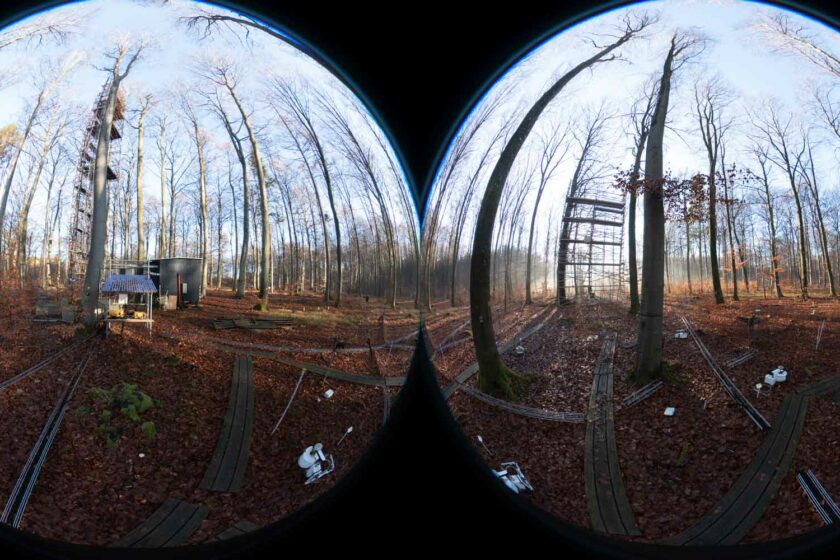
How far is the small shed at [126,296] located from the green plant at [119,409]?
38 centimetres

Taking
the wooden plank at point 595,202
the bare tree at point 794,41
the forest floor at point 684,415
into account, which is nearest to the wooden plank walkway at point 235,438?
the forest floor at point 684,415

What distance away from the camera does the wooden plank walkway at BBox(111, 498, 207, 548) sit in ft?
8.12

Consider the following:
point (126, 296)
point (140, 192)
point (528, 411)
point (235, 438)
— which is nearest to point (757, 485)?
point (528, 411)

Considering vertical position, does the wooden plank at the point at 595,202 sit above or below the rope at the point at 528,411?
above

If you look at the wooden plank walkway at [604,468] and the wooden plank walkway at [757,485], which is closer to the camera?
the wooden plank walkway at [757,485]

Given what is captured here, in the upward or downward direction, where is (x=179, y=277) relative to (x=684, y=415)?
upward

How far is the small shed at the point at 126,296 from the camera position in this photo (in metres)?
2.63

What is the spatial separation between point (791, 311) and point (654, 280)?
0.94 m

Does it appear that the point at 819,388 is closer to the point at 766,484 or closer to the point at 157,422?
the point at 766,484

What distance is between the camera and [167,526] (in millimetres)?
Result: 2496

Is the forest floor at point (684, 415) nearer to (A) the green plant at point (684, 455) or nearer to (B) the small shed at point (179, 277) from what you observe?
(A) the green plant at point (684, 455)

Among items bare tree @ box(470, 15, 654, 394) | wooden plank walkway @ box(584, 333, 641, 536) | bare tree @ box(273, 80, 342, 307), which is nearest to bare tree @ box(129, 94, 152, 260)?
bare tree @ box(273, 80, 342, 307)

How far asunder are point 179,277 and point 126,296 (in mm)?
347

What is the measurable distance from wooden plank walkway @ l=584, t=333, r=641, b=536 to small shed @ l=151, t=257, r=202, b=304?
2.67 meters
